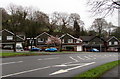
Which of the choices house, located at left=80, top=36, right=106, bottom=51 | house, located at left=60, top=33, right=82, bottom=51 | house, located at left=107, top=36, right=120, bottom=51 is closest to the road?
house, located at left=60, top=33, right=82, bottom=51

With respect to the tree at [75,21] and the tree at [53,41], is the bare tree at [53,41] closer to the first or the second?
the tree at [53,41]

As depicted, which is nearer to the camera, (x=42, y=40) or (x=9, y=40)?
(x=9, y=40)

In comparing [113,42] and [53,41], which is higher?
[53,41]

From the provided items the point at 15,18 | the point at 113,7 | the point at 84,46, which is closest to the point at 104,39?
the point at 84,46

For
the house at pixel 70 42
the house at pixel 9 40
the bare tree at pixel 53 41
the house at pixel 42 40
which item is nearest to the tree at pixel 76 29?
the house at pixel 70 42

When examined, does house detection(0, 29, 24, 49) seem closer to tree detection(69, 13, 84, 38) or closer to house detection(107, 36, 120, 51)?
tree detection(69, 13, 84, 38)

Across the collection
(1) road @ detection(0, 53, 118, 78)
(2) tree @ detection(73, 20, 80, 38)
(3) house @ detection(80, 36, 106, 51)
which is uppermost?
(2) tree @ detection(73, 20, 80, 38)

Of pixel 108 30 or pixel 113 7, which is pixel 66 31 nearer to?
pixel 108 30

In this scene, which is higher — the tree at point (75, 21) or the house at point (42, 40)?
the tree at point (75, 21)

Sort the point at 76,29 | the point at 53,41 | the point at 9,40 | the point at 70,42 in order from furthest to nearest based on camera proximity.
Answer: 1. the point at 76,29
2. the point at 70,42
3. the point at 9,40
4. the point at 53,41

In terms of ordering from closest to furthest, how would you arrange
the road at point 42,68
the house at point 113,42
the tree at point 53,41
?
the road at point 42,68
the tree at point 53,41
the house at point 113,42

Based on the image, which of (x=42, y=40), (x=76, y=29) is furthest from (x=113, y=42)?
(x=42, y=40)

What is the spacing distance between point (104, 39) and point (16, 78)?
6913cm

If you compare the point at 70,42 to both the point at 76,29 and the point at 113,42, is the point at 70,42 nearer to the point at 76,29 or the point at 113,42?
the point at 76,29
